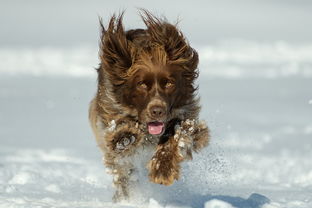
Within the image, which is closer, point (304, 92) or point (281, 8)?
point (304, 92)

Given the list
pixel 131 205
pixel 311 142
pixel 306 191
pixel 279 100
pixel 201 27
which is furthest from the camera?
pixel 201 27

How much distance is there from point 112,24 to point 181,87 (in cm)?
87

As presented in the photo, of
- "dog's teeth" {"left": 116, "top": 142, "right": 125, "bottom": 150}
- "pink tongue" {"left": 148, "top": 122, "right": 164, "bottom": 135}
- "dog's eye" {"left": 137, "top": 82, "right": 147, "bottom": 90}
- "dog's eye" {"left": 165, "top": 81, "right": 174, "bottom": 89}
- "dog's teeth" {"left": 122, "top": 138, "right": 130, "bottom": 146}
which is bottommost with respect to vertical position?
"dog's teeth" {"left": 116, "top": 142, "right": 125, "bottom": 150}

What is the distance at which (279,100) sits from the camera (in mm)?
16359

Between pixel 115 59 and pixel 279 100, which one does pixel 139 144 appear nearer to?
pixel 115 59

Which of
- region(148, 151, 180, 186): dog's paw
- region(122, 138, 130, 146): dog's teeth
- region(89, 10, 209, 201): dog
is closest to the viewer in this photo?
region(148, 151, 180, 186): dog's paw

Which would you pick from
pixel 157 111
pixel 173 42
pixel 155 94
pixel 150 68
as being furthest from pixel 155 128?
pixel 173 42

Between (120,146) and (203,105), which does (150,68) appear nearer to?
(120,146)

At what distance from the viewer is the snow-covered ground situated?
689 cm

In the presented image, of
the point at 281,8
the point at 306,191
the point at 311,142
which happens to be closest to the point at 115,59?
the point at 306,191

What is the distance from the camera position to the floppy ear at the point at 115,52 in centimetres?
666

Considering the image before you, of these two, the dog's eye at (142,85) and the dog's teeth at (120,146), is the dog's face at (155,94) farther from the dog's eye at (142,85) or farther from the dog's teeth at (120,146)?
the dog's teeth at (120,146)

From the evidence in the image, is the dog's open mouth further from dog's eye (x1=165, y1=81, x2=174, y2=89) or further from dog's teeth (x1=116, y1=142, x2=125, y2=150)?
dog's teeth (x1=116, y1=142, x2=125, y2=150)

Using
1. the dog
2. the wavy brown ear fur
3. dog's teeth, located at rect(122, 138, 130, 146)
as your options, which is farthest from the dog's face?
dog's teeth, located at rect(122, 138, 130, 146)
